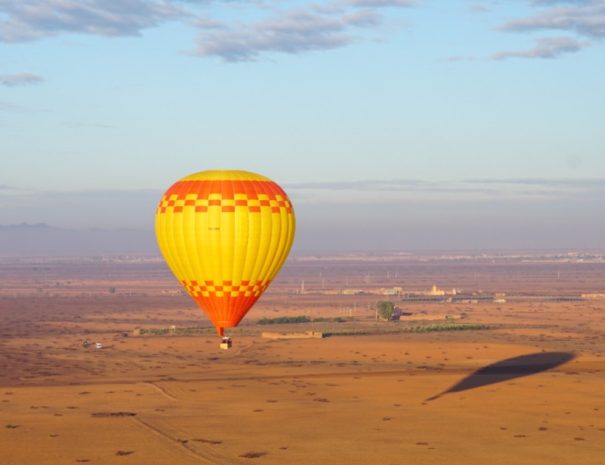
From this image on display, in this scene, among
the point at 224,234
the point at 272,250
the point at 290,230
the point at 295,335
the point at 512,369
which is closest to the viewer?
the point at 224,234

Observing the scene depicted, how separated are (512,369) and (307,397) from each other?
1691 centimetres

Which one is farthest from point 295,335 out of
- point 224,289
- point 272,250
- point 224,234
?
point 224,234

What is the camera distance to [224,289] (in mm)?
42375

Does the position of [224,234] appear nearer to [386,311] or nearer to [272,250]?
[272,250]

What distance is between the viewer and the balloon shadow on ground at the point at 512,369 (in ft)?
201

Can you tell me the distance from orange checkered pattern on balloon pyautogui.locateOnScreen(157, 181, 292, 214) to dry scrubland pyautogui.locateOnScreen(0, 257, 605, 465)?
866 centimetres

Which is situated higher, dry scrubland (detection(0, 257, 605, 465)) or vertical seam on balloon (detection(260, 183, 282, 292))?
vertical seam on balloon (detection(260, 183, 282, 292))

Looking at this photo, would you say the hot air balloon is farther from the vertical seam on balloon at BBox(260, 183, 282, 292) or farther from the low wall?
the low wall

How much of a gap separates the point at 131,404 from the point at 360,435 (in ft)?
41.4

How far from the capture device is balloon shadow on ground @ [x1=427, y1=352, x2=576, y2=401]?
2410 inches

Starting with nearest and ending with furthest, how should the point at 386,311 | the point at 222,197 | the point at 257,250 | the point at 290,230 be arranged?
the point at 222,197 → the point at 257,250 → the point at 290,230 → the point at 386,311

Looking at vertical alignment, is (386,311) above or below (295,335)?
above

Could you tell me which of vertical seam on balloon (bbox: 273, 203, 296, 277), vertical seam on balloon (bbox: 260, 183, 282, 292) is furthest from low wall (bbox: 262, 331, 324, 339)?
vertical seam on balloon (bbox: 260, 183, 282, 292)

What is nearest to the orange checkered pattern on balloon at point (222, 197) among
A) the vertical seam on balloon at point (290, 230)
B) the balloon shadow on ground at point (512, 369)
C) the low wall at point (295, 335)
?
the vertical seam on balloon at point (290, 230)
